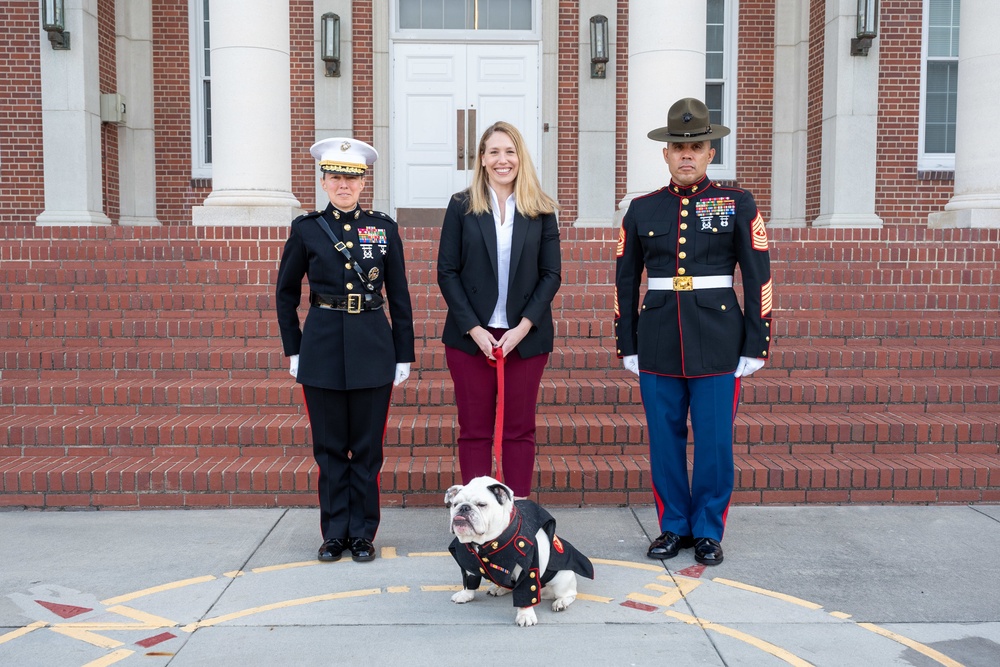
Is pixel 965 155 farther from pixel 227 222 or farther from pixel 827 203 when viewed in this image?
pixel 227 222

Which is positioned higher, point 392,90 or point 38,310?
point 392,90

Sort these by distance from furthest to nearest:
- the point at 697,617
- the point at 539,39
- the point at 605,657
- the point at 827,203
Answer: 1. the point at 539,39
2. the point at 827,203
3. the point at 697,617
4. the point at 605,657

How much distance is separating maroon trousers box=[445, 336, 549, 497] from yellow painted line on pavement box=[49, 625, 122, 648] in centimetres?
173

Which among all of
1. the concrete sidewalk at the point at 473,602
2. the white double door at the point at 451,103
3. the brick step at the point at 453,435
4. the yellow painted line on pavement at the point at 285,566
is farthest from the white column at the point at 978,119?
the yellow painted line on pavement at the point at 285,566

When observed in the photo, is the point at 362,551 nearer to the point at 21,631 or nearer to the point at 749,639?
the point at 21,631

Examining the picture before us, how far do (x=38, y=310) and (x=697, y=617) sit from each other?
225 inches

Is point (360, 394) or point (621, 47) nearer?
point (360, 394)

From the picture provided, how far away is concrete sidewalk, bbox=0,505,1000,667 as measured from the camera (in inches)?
137

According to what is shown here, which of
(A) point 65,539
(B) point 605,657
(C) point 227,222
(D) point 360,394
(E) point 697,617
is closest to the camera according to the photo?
(B) point 605,657

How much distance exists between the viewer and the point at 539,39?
11586 millimetres

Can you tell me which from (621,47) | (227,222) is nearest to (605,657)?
(227,222)

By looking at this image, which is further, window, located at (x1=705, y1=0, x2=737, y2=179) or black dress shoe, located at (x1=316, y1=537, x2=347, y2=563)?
window, located at (x1=705, y1=0, x2=737, y2=179)

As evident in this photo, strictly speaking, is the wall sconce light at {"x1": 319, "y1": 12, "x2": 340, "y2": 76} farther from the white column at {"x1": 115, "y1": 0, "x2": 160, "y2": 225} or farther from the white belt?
the white belt

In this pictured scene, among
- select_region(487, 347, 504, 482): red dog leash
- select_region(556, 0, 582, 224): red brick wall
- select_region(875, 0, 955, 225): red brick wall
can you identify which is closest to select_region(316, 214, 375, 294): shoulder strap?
select_region(487, 347, 504, 482): red dog leash
